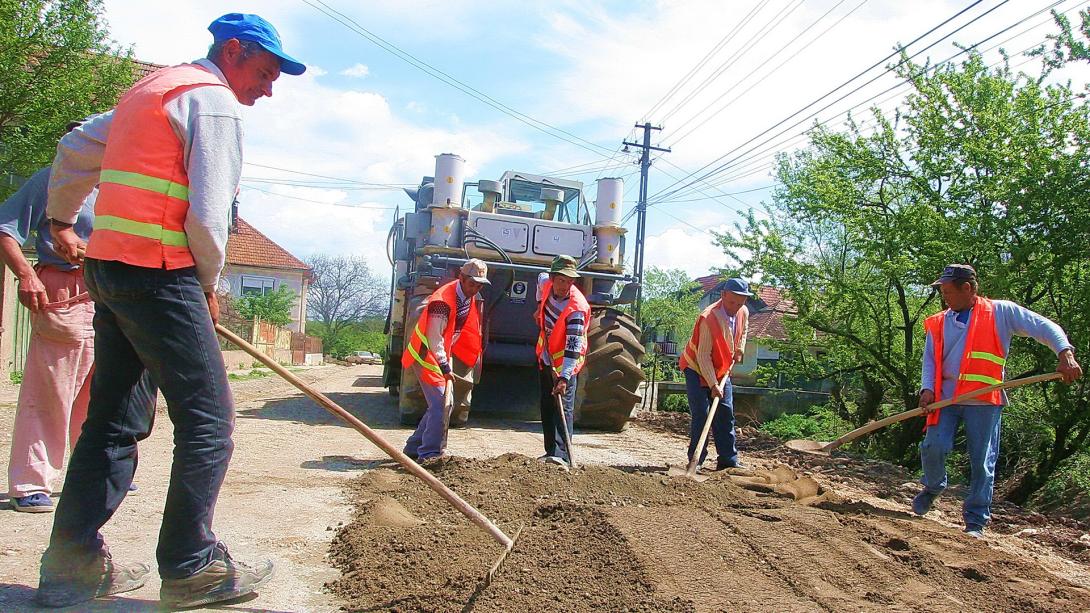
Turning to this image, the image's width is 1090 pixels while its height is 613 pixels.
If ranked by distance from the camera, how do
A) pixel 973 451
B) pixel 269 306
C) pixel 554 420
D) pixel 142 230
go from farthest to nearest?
1. pixel 269 306
2. pixel 554 420
3. pixel 973 451
4. pixel 142 230

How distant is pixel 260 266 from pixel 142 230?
154ft

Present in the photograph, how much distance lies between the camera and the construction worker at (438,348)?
614 cm

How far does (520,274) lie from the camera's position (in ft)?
31.1

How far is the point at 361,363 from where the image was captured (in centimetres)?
3728

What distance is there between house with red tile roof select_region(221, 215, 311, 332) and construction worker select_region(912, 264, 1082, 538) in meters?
43.9

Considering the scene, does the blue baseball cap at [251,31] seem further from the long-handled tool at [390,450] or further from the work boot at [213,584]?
the work boot at [213,584]

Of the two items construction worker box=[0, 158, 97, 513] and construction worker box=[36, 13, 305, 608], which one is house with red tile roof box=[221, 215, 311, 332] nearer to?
construction worker box=[0, 158, 97, 513]

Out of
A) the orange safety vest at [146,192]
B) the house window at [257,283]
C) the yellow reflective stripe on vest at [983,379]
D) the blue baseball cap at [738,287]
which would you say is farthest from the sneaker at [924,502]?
the house window at [257,283]

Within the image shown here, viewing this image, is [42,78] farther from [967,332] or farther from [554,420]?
[967,332]

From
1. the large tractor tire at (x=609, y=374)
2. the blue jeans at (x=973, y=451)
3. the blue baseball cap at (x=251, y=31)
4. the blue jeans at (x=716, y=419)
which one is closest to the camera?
the blue baseball cap at (x=251, y=31)

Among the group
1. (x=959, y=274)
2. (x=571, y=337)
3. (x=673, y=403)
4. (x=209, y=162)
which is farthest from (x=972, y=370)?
(x=673, y=403)

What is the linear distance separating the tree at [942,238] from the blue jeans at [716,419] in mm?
2760

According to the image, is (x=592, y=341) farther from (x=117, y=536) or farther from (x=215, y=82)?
(x=215, y=82)

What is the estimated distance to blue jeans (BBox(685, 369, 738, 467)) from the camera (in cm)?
676
